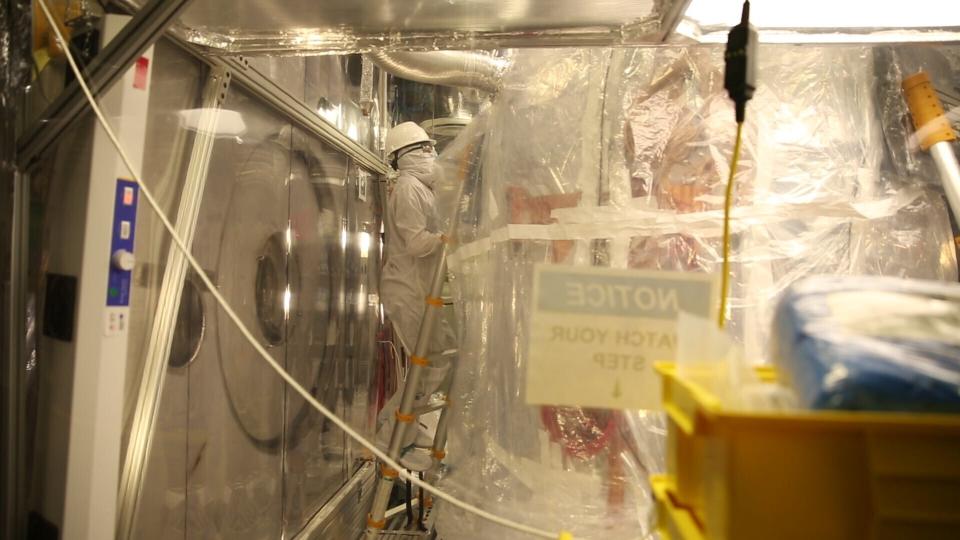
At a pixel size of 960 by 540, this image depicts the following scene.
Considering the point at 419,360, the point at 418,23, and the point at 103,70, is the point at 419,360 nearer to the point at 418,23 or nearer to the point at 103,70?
the point at 418,23

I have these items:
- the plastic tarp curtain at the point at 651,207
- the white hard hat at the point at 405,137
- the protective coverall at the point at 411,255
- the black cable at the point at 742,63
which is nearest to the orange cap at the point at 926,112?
the plastic tarp curtain at the point at 651,207

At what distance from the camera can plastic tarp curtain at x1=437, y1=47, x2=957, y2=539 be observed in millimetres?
1224

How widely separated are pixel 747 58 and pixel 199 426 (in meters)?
1.36

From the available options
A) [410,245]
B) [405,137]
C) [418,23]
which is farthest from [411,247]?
[418,23]

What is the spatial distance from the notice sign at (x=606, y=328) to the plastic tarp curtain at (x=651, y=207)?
0.62 meters

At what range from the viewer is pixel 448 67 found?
5.87 ft

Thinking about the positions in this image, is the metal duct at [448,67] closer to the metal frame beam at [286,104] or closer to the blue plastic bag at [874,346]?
the metal frame beam at [286,104]

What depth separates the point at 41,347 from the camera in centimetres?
77

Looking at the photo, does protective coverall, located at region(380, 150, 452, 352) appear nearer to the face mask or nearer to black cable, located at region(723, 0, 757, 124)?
the face mask

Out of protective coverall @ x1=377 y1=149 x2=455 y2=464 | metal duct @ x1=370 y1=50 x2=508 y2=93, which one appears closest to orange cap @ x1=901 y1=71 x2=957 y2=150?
metal duct @ x1=370 y1=50 x2=508 y2=93

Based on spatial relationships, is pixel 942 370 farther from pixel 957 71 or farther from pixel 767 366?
pixel 957 71

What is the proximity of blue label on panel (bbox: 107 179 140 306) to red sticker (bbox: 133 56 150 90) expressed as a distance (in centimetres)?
17

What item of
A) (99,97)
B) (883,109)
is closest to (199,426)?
(99,97)

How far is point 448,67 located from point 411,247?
0.74m
